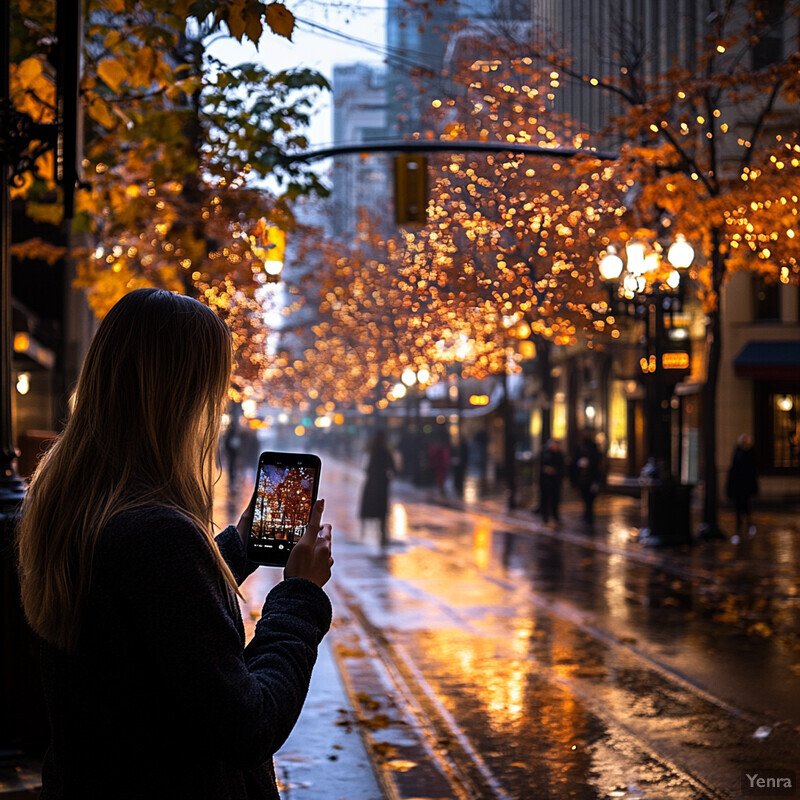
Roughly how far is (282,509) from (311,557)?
0.23m

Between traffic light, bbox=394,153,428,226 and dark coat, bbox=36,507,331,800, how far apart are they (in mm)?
16400

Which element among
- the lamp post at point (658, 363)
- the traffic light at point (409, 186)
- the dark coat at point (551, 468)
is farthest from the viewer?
the dark coat at point (551, 468)

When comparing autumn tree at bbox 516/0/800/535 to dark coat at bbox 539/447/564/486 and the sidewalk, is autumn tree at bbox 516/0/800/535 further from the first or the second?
dark coat at bbox 539/447/564/486

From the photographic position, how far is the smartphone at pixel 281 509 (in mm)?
2615

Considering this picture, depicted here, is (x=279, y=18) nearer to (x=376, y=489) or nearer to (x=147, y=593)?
(x=147, y=593)

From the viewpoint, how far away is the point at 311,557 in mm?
2436

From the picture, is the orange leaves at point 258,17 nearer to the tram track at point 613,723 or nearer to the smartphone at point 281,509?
the smartphone at point 281,509

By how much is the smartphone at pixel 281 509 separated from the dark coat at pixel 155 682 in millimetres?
428

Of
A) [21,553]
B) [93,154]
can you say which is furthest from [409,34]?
[21,553]

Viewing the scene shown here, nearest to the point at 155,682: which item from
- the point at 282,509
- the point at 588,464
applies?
the point at 282,509

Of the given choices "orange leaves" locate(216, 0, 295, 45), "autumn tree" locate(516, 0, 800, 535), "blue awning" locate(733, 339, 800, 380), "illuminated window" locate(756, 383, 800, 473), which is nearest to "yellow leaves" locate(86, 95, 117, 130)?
"orange leaves" locate(216, 0, 295, 45)

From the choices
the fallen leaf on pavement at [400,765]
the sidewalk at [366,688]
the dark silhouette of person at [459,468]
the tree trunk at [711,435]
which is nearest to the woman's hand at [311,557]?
the sidewalk at [366,688]

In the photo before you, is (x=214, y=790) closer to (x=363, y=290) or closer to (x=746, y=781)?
(x=746, y=781)

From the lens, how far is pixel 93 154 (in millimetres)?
12516
